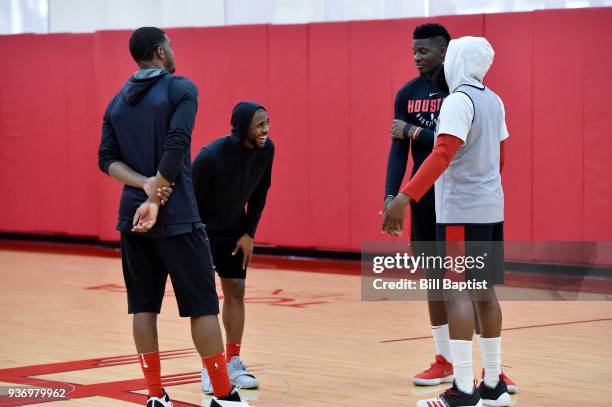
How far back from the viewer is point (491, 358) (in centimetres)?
495

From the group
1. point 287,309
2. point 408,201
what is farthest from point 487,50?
point 287,309

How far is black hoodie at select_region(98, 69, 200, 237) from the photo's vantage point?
4.43 metres

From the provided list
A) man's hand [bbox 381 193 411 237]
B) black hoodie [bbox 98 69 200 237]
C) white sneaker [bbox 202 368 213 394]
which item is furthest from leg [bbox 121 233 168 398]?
man's hand [bbox 381 193 411 237]

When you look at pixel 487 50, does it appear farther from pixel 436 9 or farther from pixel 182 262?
pixel 436 9

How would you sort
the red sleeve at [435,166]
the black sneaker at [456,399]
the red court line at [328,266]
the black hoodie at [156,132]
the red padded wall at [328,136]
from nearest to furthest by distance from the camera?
the black hoodie at [156,132], the red sleeve at [435,166], the black sneaker at [456,399], the red court line at [328,266], the red padded wall at [328,136]

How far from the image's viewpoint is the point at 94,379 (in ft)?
18.5

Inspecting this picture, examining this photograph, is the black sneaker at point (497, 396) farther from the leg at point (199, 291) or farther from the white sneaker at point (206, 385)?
the white sneaker at point (206, 385)

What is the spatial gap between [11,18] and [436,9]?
20.0 ft

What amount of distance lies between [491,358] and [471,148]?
98 cm

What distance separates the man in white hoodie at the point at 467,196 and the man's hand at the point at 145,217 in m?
1.01

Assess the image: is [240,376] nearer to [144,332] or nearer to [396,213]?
[144,332]

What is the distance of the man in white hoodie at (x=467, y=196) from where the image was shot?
15.3 ft

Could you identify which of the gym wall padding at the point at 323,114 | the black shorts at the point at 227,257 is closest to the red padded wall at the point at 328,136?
the gym wall padding at the point at 323,114

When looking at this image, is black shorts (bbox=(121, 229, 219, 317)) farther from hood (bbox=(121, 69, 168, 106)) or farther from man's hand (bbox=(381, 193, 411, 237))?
man's hand (bbox=(381, 193, 411, 237))
